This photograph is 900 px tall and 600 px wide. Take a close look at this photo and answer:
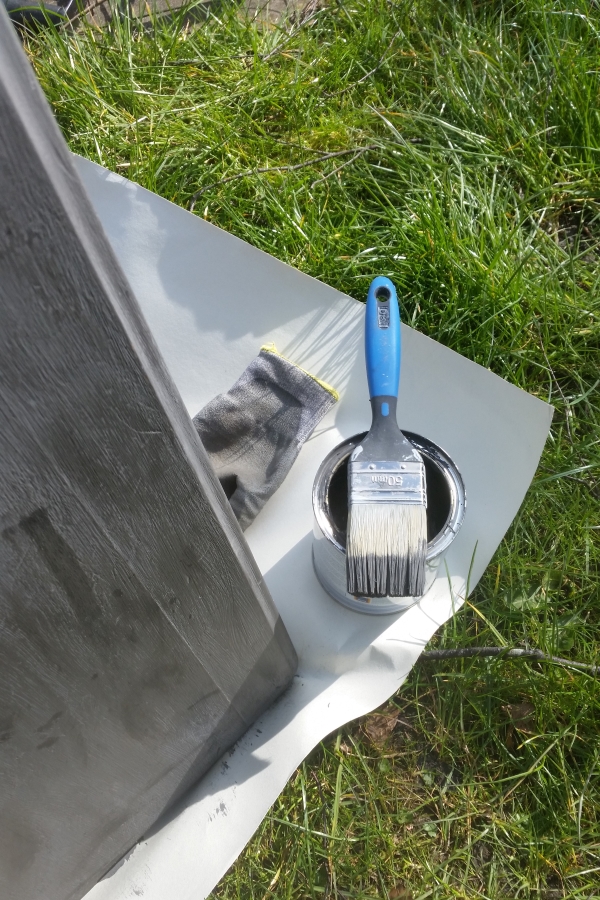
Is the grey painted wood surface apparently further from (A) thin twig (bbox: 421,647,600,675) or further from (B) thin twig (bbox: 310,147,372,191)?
(B) thin twig (bbox: 310,147,372,191)

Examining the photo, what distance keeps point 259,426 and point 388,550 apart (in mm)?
427

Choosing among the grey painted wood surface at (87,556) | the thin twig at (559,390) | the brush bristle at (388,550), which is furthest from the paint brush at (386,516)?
the thin twig at (559,390)

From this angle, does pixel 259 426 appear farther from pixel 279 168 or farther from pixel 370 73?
pixel 370 73

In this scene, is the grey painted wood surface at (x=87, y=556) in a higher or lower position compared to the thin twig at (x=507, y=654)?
higher

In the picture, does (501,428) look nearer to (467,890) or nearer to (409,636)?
(409,636)

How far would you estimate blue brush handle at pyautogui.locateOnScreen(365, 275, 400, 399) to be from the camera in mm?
979

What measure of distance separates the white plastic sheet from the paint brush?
303 millimetres

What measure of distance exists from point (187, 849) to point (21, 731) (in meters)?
0.54

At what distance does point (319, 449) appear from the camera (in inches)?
48.9

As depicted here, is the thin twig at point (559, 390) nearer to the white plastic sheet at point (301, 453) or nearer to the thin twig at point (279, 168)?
the white plastic sheet at point (301, 453)

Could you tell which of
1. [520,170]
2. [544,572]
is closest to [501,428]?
[544,572]

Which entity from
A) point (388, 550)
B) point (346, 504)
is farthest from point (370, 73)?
point (388, 550)

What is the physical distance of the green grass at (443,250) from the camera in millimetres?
1069

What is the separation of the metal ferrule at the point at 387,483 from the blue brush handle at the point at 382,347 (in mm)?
130
